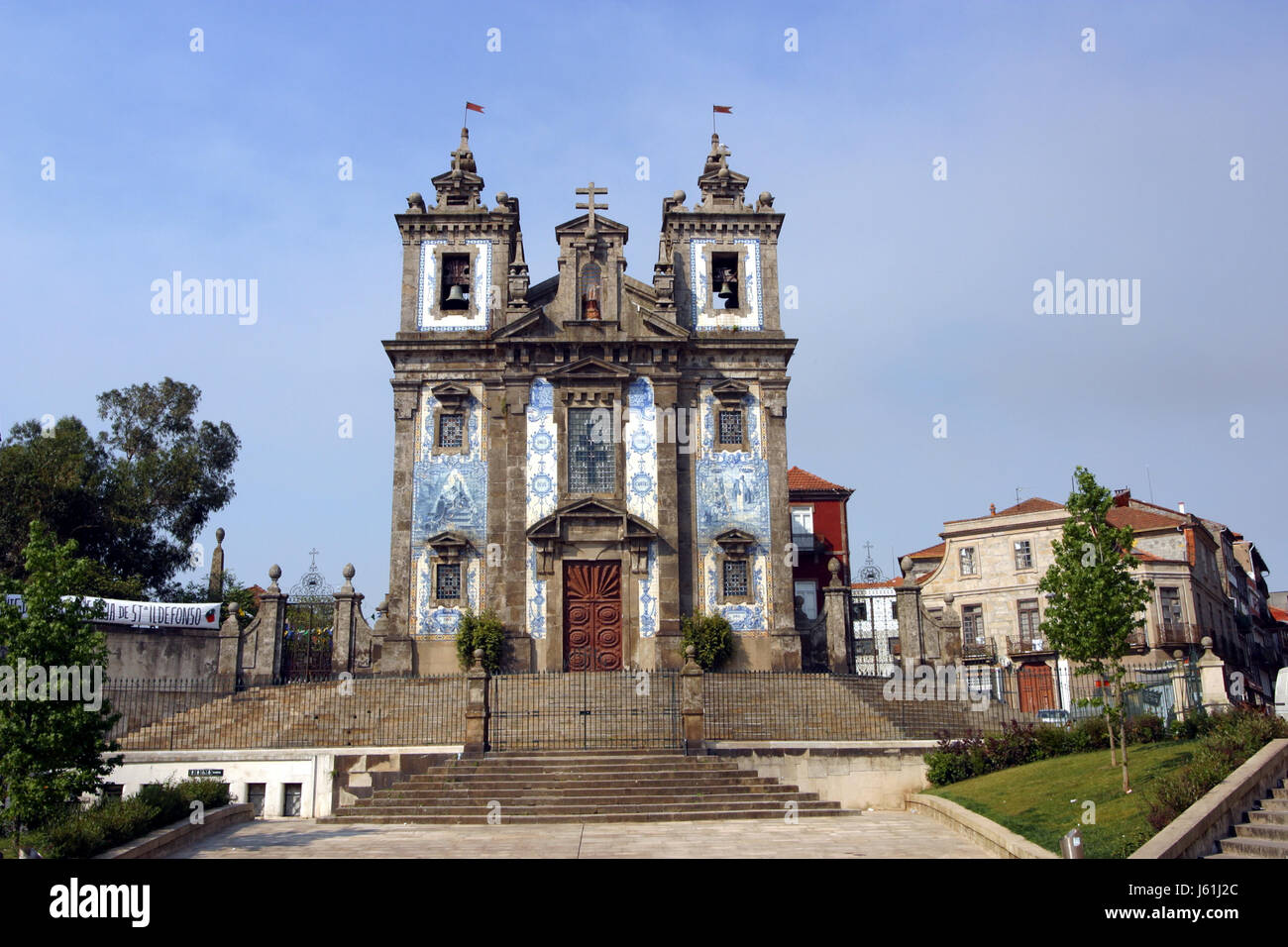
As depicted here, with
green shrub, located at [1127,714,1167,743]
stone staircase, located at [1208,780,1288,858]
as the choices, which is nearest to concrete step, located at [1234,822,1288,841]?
stone staircase, located at [1208,780,1288,858]

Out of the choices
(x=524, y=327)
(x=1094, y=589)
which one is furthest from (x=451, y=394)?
(x=1094, y=589)

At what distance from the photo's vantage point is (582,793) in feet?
62.2

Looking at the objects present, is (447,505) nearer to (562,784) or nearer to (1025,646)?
(562,784)

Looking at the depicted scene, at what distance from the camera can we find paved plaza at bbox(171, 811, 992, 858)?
14.8 meters

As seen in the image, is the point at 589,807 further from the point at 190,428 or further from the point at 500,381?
the point at 190,428

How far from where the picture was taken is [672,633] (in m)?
30.1

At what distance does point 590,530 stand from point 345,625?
707cm

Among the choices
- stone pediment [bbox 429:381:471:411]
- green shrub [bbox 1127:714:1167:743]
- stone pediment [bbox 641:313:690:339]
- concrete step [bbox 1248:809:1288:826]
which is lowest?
concrete step [bbox 1248:809:1288:826]

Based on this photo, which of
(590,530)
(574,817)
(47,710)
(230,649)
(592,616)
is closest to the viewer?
(47,710)

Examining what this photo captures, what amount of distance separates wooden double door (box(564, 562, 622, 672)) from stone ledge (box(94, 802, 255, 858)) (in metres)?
11.7

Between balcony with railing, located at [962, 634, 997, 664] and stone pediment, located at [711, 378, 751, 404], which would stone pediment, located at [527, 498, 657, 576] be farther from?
balcony with railing, located at [962, 634, 997, 664]

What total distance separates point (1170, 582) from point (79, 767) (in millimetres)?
41990

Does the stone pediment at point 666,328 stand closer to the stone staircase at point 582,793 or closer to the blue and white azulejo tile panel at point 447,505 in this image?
the blue and white azulejo tile panel at point 447,505
